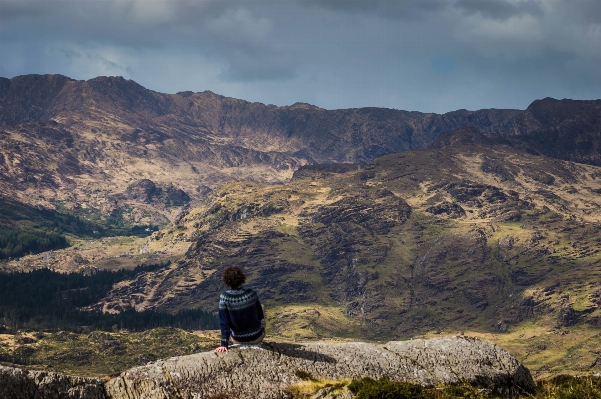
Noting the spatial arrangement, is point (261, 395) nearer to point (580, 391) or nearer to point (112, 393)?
point (112, 393)

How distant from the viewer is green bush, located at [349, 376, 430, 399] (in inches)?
1026

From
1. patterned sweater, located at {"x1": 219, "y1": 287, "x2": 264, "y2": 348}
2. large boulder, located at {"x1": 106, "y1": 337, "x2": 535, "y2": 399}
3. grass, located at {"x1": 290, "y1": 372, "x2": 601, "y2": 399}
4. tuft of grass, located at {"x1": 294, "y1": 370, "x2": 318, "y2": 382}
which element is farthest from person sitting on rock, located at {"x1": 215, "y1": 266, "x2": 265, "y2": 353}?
grass, located at {"x1": 290, "y1": 372, "x2": 601, "y2": 399}

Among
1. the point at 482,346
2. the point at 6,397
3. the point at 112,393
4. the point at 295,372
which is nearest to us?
the point at 6,397

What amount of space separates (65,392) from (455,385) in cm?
1553

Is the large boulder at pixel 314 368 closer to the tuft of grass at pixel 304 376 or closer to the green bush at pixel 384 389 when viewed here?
the tuft of grass at pixel 304 376

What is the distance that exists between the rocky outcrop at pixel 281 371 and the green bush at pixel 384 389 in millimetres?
2272

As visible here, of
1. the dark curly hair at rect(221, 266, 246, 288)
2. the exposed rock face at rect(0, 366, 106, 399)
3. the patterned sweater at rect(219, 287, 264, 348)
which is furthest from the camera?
the patterned sweater at rect(219, 287, 264, 348)

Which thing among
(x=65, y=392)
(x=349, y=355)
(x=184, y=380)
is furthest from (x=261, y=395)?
(x=65, y=392)

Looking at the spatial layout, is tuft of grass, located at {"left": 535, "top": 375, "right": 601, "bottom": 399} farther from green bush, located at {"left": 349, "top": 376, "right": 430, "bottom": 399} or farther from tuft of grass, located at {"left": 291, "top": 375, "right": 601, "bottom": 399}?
green bush, located at {"left": 349, "top": 376, "right": 430, "bottom": 399}

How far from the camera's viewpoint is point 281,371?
28422 mm

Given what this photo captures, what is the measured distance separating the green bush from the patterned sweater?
4.58 metres

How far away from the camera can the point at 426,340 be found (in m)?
32.6

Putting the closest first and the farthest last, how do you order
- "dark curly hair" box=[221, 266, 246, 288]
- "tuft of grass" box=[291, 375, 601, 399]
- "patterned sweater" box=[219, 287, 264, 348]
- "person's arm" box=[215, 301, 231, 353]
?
"tuft of grass" box=[291, 375, 601, 399] → "person's arm" box=[215, 301, 231, 353] → "dark curly hair" box=[221, 266, 246, 288] → "patterned sweater" box=[219, 287, 264, 348]

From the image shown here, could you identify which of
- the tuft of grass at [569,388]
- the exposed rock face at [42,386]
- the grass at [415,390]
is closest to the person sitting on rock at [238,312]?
the grass at [415,390]
